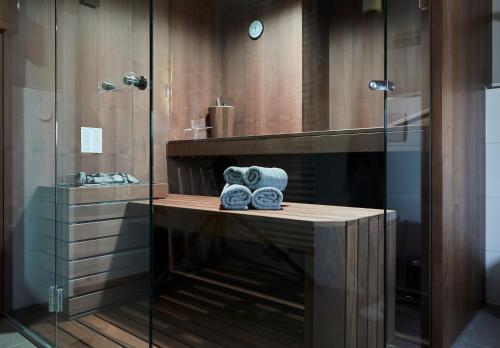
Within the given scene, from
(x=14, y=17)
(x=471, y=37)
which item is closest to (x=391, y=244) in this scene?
(x=471, y=37)

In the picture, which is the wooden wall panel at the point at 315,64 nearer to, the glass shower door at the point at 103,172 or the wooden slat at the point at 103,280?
the glass shower door at the point at 103,172

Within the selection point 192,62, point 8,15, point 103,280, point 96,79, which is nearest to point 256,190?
point 103,280

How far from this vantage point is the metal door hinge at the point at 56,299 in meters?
1.73

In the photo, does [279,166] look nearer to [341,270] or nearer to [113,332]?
[341,270]

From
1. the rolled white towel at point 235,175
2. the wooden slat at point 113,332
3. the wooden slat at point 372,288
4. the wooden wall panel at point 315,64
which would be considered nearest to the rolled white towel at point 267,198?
the rolled white towel at point 235,175

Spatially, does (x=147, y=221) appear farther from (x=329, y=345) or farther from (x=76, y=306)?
(x=329, y=345)

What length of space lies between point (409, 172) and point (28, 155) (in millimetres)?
1864

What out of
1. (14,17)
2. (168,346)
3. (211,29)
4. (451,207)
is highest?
(211,29)

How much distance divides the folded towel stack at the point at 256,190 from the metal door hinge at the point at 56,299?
87cm

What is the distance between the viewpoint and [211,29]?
3107 mm

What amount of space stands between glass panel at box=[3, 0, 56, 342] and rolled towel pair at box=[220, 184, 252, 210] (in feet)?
3.09

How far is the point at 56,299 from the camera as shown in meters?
1.75

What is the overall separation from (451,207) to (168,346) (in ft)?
Answer: 4.31

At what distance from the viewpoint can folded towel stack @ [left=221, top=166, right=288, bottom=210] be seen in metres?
1.53
